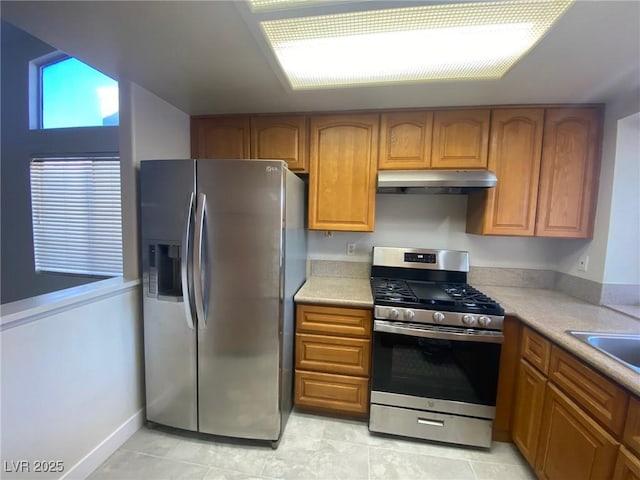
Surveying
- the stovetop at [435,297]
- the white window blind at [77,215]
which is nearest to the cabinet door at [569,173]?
the stovetop at [435,297]

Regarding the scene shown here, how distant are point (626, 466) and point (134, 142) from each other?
284cm

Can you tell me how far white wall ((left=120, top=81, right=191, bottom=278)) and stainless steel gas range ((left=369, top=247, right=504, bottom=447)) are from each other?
1.70 meters

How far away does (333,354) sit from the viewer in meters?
1.91

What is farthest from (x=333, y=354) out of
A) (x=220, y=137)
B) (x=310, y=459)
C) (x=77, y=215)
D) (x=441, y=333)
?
(x=77, y=215)

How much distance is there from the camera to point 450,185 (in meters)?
1.85

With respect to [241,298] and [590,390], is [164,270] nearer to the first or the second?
[241,298]

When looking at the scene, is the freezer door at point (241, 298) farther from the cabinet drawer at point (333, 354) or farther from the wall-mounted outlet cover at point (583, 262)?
the wall-mounted outlet cover at point (583, 262)

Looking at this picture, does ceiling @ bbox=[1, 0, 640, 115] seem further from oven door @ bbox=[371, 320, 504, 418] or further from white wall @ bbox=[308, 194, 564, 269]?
oven door @ bbox=[371, 320, 504, 418]

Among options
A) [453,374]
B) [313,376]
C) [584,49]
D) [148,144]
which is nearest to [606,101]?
[584,49]

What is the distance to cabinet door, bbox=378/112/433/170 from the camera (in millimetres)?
2016

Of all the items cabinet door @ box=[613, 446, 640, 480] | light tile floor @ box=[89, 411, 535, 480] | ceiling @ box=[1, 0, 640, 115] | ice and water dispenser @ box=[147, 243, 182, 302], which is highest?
ceiling @ box=[1, 0, 640, 115]

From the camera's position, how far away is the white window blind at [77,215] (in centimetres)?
286

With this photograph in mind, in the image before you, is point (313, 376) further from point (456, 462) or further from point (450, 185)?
point (450, 185)

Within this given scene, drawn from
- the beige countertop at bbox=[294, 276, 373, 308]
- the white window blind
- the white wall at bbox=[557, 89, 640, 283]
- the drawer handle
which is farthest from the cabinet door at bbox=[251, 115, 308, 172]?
the white wall at bbox=[557, 89, 640, 283]
